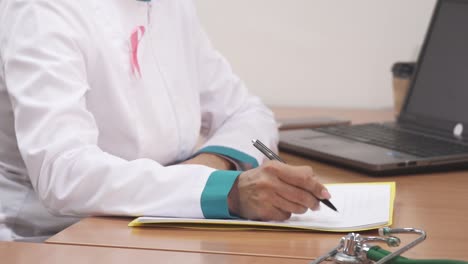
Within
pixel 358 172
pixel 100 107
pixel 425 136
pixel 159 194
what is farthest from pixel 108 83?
pixel 425 136

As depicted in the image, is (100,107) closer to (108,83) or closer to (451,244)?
(108,83)

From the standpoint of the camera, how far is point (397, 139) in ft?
5.74

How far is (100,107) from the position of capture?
1.43 metres

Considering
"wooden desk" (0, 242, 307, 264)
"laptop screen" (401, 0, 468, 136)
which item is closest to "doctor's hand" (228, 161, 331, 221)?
"wooden desk" (0, 242, 307, 264)

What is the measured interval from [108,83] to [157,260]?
48 cm

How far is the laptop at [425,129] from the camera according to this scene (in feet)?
5.07

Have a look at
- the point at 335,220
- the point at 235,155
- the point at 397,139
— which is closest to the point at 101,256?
the point at 335,220

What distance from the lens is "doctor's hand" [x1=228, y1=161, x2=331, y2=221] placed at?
1.15 meters

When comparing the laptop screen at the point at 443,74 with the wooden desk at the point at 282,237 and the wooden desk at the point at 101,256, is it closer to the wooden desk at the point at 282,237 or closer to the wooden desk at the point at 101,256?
the wooden desk at the point at 282,237

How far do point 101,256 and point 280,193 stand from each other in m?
0.27

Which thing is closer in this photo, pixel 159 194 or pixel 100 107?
pixel 159 194

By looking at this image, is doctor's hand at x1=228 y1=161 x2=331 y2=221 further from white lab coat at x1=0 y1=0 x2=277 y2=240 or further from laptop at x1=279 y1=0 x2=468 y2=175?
laptop at x1=279 y1=0 x2=468 y2=175

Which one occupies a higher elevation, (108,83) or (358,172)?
(108,83)

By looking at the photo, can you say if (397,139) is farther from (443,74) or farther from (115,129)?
(115,129)
